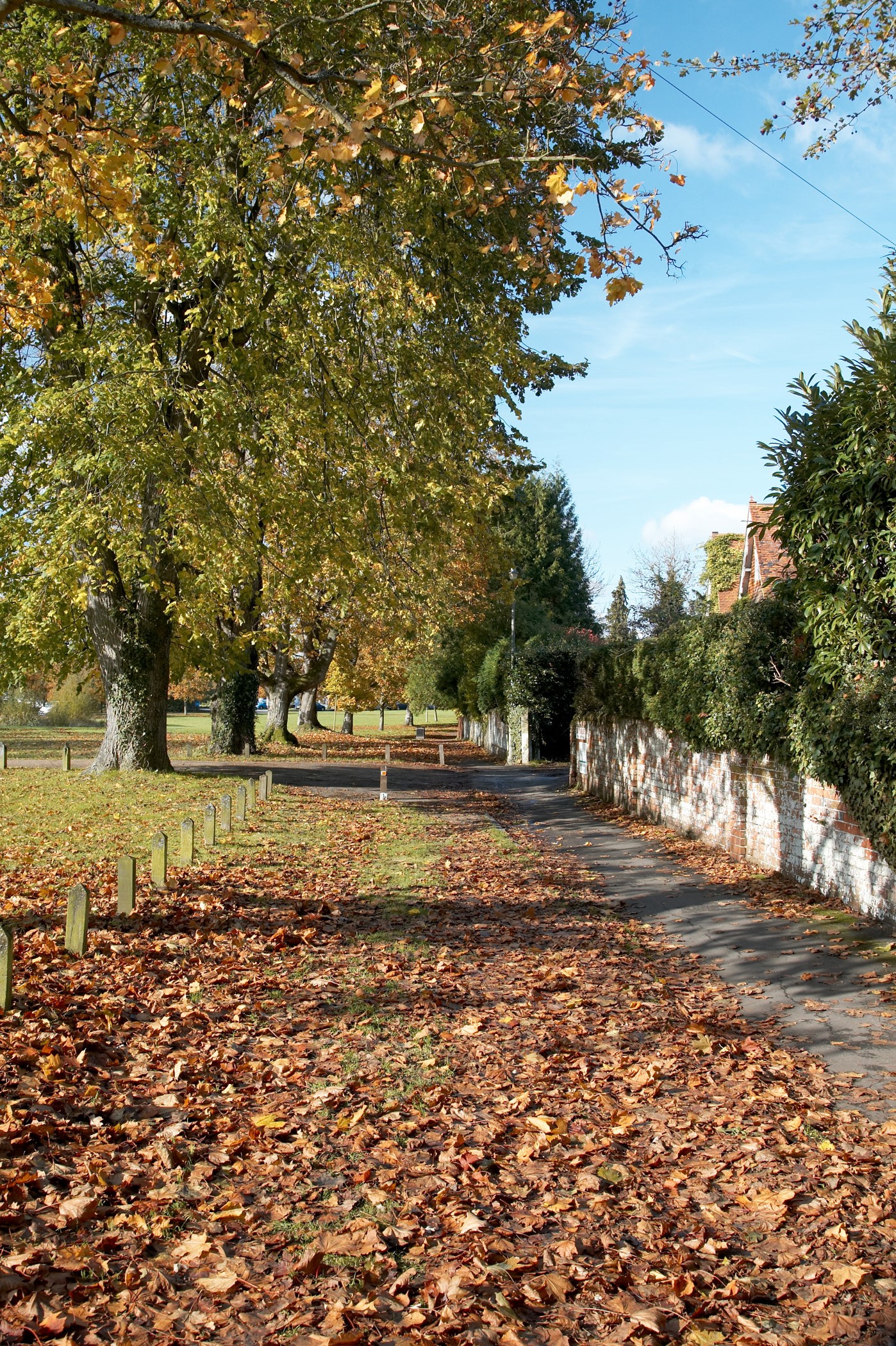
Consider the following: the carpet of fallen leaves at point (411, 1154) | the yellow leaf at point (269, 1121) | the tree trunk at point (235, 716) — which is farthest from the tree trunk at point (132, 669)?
the yellow leaf at point (269, 1121)

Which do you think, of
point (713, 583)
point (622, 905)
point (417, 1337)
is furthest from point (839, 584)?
point (713, 583)

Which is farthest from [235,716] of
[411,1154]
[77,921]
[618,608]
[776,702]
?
[618,608]

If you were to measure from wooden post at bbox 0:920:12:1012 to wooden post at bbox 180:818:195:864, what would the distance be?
5.03 metres

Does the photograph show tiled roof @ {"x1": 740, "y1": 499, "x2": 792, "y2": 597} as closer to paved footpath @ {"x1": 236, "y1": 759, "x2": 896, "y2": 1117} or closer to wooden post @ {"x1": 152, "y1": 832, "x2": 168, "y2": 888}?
paved footpath @ {"x1": 236, "y1": 759, "x2": 896, "y2": 1117}

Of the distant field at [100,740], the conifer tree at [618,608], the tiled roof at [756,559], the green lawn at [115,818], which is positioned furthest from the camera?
the conifer tree at [618,608]

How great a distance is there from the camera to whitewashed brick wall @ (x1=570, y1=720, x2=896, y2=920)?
9.65m

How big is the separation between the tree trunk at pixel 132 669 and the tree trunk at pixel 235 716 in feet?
34.4

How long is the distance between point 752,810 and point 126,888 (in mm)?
7529

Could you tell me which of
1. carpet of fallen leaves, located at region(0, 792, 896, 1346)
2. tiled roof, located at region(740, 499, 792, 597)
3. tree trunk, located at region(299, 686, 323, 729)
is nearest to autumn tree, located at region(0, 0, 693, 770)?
carpet of fallen leaves, located at region(0, 792, 896, 1346)

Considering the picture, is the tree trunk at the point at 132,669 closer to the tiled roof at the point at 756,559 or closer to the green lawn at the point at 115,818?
A: the green lawn at the point at 115,818

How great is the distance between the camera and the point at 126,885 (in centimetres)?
852

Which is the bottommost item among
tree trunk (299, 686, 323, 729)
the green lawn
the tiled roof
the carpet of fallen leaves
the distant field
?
the carpet of fallen leaves

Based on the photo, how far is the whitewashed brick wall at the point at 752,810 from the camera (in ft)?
31.7

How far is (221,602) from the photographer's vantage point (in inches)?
758
